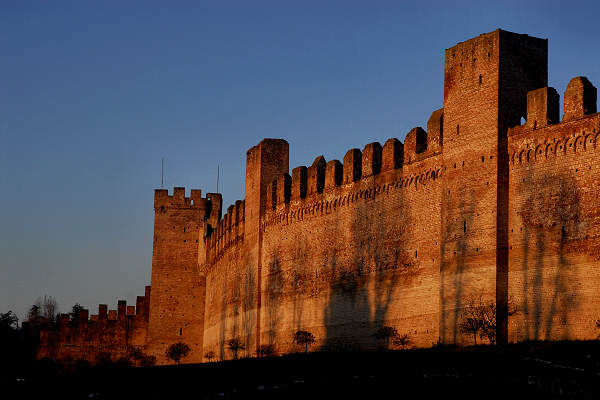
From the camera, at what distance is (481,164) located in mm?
25297

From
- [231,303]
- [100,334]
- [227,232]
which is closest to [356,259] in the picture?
[231,303]

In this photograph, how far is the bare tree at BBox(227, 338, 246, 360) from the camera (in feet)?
121

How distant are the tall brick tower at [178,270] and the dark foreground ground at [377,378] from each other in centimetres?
2313

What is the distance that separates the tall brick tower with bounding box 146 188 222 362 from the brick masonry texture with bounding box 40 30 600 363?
8.53m

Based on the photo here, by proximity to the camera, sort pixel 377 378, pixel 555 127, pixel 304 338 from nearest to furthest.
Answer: pixel 377 378 < pixel 555 127 < pixel 304 338

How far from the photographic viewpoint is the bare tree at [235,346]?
3679 centimetres

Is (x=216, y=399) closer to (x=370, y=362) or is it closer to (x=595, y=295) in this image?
(x=370, y=362)

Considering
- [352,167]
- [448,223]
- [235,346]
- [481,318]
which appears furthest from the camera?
[235,346]

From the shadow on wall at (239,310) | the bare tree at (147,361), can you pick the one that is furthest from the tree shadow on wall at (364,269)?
the bare tree at (147,361)

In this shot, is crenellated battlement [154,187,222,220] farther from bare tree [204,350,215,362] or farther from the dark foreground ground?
the dark foreground ground

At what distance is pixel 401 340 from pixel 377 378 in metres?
8.79

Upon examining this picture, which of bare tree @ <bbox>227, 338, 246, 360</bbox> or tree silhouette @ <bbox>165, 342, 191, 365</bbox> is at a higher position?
bare tree @ <bbox>227, 338, 246, 360</bbox>

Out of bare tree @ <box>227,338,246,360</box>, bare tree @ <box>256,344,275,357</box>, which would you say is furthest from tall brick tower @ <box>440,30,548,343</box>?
bare tree @ <box>227,338,246,360</box>

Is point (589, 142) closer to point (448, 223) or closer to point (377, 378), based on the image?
point (448, 223)
